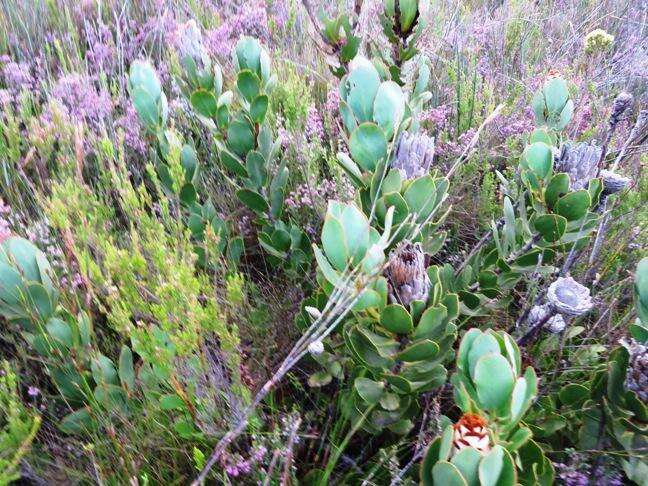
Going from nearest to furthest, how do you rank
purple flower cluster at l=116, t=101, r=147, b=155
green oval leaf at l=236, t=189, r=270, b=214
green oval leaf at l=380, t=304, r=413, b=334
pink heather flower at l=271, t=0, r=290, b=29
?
1. green oval leaf at l=380, t=304, r=413, b=334
2. green oval leaf at l=236, t=189, r=270, b=214
3. purple flower cluster at l=116, t=101, r=147, b=155
4. pink heather flower at l=271, t=0, r=290, b=29

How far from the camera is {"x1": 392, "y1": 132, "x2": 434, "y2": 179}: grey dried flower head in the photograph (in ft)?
3.67

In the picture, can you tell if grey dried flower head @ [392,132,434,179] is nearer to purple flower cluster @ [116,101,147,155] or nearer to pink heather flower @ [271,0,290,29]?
purple flower cluster @ [116,101,147,155]

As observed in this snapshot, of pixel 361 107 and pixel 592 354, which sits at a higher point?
pixel 361 107

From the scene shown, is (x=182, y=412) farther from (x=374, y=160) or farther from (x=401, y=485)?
(x=374, y=160)

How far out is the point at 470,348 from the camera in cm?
85

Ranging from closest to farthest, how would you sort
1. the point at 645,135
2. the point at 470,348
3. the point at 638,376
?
the point at 470,348, the point at 638,376, the point at 645,135

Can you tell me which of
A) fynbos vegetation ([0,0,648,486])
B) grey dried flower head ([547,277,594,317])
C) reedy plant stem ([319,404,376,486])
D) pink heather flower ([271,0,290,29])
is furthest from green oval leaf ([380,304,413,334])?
pink heather flower ([271,0,290,29])

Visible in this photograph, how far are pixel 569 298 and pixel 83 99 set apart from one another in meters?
2.04

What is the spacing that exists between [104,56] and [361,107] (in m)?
1.99

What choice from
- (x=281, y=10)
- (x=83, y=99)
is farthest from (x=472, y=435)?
(x=281, y=10)

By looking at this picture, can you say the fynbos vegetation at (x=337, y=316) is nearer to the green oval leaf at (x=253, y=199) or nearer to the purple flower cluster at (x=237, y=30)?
the green oval leaf at (x=253, y=199)

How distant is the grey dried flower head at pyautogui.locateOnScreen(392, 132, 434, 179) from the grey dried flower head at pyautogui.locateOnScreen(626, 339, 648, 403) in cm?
53

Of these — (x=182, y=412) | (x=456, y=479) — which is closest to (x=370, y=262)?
(x=456, y=479)

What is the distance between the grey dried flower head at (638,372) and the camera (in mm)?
992
